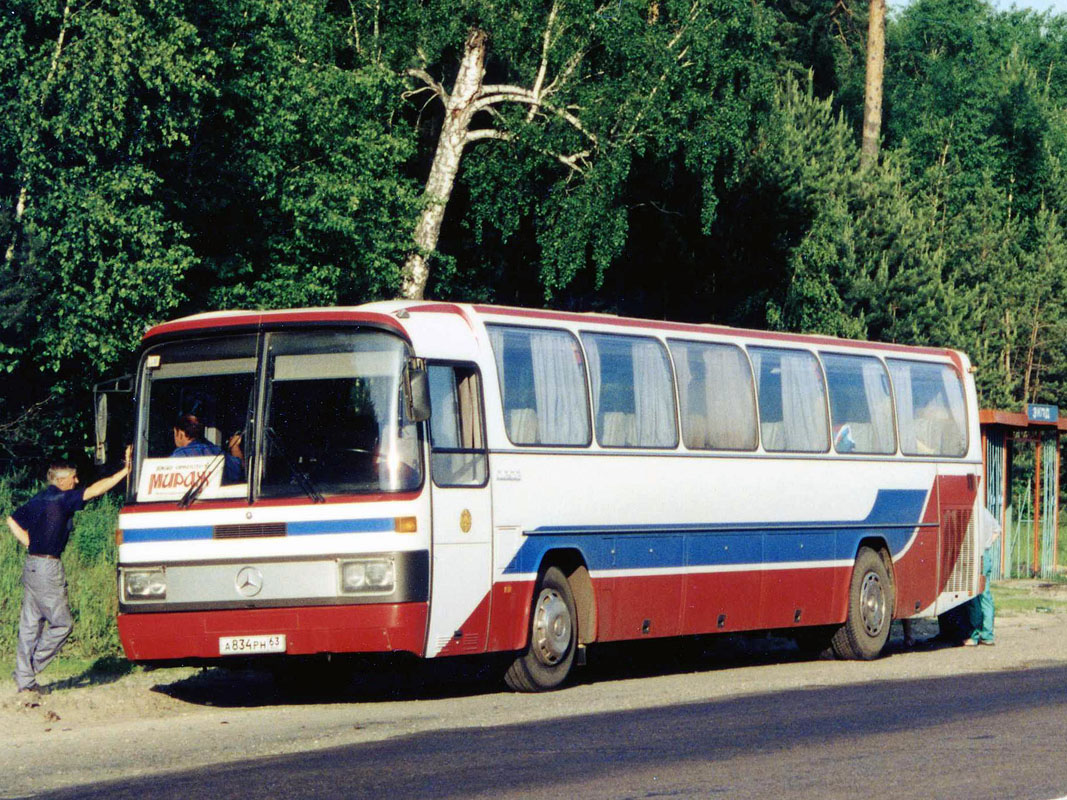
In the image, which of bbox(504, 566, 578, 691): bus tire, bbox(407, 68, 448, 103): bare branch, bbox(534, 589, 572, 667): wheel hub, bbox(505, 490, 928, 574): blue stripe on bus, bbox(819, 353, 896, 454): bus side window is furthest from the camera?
bbox(407, 68, 448, 103): bare branch

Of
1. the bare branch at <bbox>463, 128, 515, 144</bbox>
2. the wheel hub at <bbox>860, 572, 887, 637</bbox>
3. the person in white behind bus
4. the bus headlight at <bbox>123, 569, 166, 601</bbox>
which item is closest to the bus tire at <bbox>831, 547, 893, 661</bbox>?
the wheel hub at <bbox>860, 572, 887, 637</bbox>

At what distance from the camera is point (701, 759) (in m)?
10.6

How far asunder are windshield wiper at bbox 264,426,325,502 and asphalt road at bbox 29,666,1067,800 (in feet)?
7.59

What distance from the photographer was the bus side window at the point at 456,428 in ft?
47.0

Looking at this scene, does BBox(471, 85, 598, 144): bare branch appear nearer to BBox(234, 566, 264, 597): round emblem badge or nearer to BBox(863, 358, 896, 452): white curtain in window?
BBox(863, 358, 896, 452): white curtain in window

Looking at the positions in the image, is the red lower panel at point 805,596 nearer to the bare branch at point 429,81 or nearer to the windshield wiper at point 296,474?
the windshield wiper at point 296,474

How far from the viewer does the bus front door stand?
1420 cm

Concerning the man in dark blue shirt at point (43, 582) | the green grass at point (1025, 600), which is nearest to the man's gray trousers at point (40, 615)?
the man in dark blue shirt at point (43, 582)

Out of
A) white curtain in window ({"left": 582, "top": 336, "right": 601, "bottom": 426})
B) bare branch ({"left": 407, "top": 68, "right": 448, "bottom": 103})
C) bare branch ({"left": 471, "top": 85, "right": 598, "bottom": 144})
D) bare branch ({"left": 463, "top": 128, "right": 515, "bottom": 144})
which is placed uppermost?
bare branch ({"left": 407, "top": 68, "right": 448, "bottom": 103})

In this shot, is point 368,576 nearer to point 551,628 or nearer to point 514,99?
point 551,628

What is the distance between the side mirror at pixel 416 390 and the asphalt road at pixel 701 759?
2.43 meters

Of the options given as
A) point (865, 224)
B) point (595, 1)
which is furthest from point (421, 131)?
point (865, 224)

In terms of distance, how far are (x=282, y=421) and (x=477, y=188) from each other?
2032 cm

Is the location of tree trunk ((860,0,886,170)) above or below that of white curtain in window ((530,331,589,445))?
above
